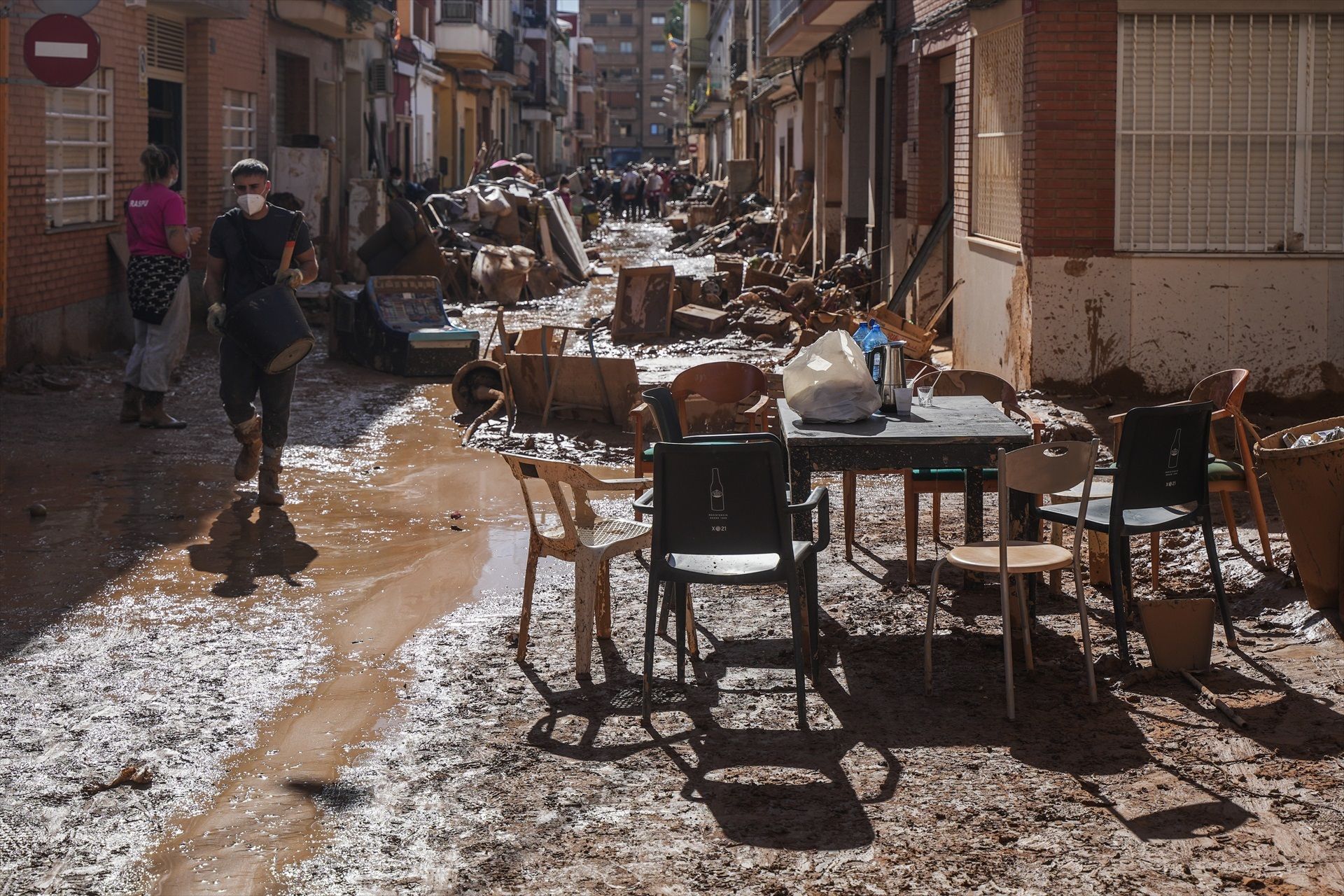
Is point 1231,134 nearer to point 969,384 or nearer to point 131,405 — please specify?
point 969,384

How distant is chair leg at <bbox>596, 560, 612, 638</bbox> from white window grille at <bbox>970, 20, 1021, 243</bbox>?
611 centimetres

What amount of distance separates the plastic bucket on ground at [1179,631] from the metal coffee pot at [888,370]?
1329 mm

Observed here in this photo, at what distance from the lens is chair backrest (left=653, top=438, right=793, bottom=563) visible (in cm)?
468

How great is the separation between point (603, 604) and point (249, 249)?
3208 millimetres

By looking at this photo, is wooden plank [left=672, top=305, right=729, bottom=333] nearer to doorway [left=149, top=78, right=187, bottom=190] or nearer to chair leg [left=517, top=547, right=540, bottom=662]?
doorway [left=149, top=78, right=187, bottom=190]

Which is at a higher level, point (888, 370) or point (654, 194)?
point (654, 194)

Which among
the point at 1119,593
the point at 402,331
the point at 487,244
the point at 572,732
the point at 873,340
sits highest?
the point at 487,244

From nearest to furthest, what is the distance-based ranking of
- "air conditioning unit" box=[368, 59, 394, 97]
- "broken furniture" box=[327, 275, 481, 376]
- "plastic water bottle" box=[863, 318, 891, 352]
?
"plastic water bottle" box=[863, 318, 891, 352], "broken furniture" box=[327, 275, 481, 376], "air conditioning unit" box=[368, 59, 394, 97]

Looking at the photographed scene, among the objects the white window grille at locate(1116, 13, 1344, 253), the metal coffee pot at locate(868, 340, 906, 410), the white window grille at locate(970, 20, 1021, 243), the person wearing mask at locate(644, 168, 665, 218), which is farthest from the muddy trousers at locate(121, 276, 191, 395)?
the person wearing mask at locate(644, 168, 665, 218)

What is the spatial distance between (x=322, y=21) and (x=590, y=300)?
5311 millimetres

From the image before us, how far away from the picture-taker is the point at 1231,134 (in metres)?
10.1

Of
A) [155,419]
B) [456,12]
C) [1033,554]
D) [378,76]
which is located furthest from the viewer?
[456,12]

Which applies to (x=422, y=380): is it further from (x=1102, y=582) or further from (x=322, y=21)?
(x=322, y=21)

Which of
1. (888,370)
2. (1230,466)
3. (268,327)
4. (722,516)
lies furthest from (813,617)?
(268,327)
